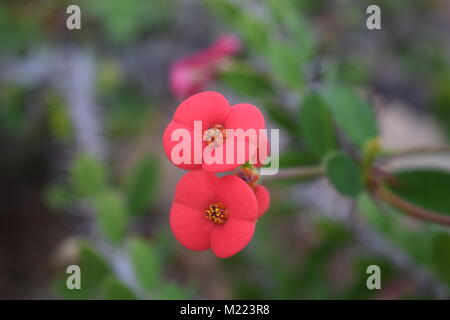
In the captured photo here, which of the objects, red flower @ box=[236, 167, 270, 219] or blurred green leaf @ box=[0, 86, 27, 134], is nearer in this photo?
red flower @ box=[236, 167, 270, 219]

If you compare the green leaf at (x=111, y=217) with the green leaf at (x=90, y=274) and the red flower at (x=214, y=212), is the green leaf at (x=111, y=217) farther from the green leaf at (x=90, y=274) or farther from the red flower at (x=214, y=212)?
the red flower at (x=214, y=212)

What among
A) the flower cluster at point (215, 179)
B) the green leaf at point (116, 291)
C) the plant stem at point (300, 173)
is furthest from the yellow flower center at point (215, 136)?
the green leaf at point (116, 291)

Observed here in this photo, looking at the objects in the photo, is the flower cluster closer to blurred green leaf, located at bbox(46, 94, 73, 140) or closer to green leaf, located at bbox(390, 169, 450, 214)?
green leaf, located at bbox(390, 169, 450, 214)

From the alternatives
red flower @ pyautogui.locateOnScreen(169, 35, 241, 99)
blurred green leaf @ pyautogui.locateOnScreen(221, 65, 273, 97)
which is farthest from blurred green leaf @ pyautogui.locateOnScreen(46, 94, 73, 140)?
blurred green leaf @ pyautogui.locateOnScreen(221, 65, 273, 97)

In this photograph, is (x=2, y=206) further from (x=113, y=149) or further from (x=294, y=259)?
(x=294, y=259)

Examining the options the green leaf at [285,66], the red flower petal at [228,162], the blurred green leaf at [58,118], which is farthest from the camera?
the blurred green leaf at [58,118]

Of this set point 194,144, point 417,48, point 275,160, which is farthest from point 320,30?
point 194,144
